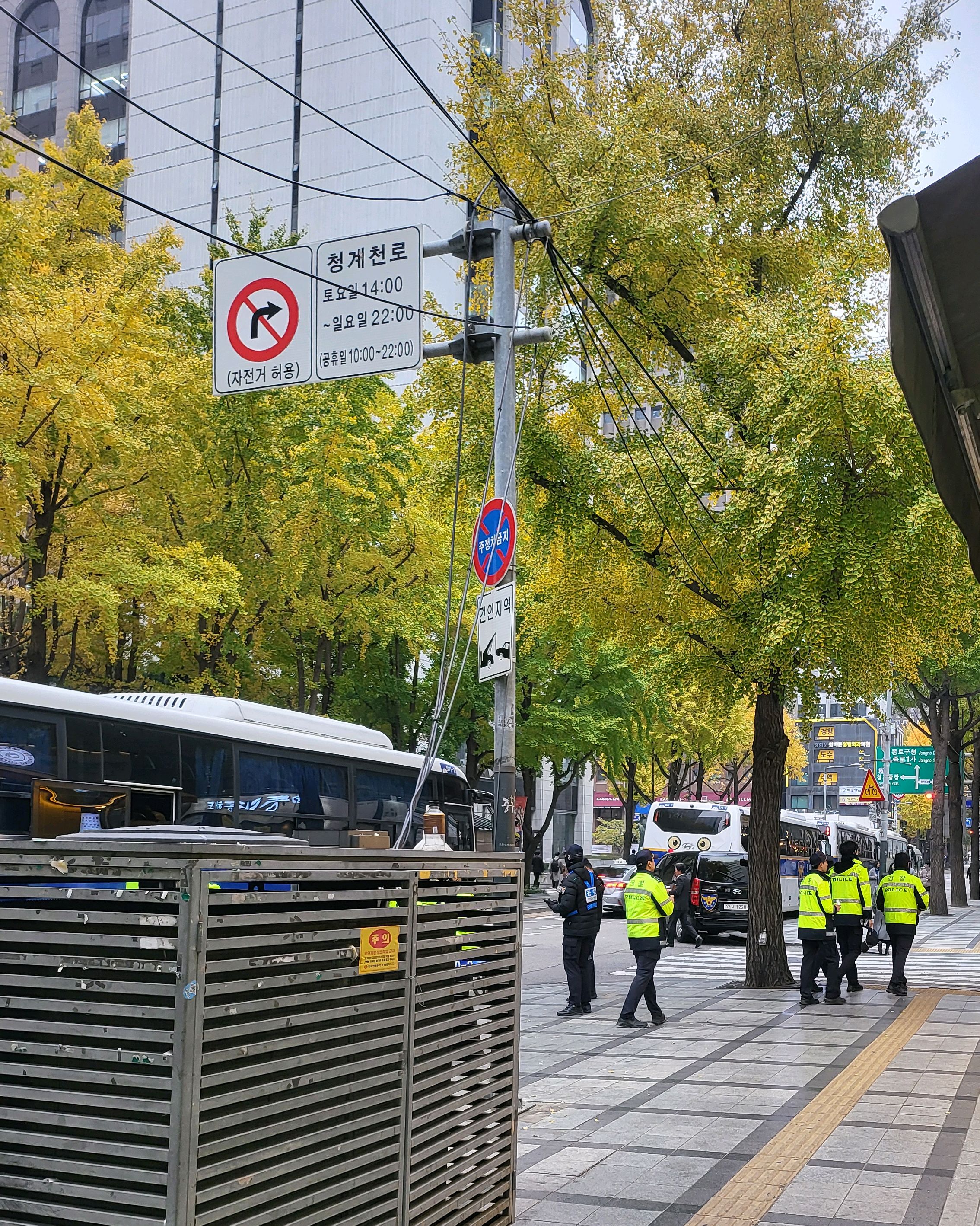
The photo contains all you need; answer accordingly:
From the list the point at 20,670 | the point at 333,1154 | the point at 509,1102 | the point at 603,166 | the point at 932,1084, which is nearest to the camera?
the point at 333,1154

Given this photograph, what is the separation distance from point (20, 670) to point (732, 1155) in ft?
59.5

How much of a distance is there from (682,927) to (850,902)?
11.2 m

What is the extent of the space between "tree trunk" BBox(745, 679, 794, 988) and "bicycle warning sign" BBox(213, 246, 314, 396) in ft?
32.3

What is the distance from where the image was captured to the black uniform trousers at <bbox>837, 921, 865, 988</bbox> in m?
16.2

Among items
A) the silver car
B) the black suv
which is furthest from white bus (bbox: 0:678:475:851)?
the silver car

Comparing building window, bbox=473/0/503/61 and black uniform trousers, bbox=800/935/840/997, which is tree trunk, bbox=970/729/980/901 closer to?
black uniform trousers, bbox=800/935/840/997

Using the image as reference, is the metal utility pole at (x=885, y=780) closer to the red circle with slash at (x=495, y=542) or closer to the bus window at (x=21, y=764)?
the bus window at (x=21, y=764)

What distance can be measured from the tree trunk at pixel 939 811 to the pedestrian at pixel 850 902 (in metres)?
17.5

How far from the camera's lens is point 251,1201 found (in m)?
3.66

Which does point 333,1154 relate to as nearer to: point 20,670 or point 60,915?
point 60,915

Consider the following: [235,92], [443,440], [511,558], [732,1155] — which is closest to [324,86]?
[235,92]

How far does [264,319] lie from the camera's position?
9.12m

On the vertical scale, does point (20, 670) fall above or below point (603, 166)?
below

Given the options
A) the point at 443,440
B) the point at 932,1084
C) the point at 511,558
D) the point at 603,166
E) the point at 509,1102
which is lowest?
the point at 932,1084
